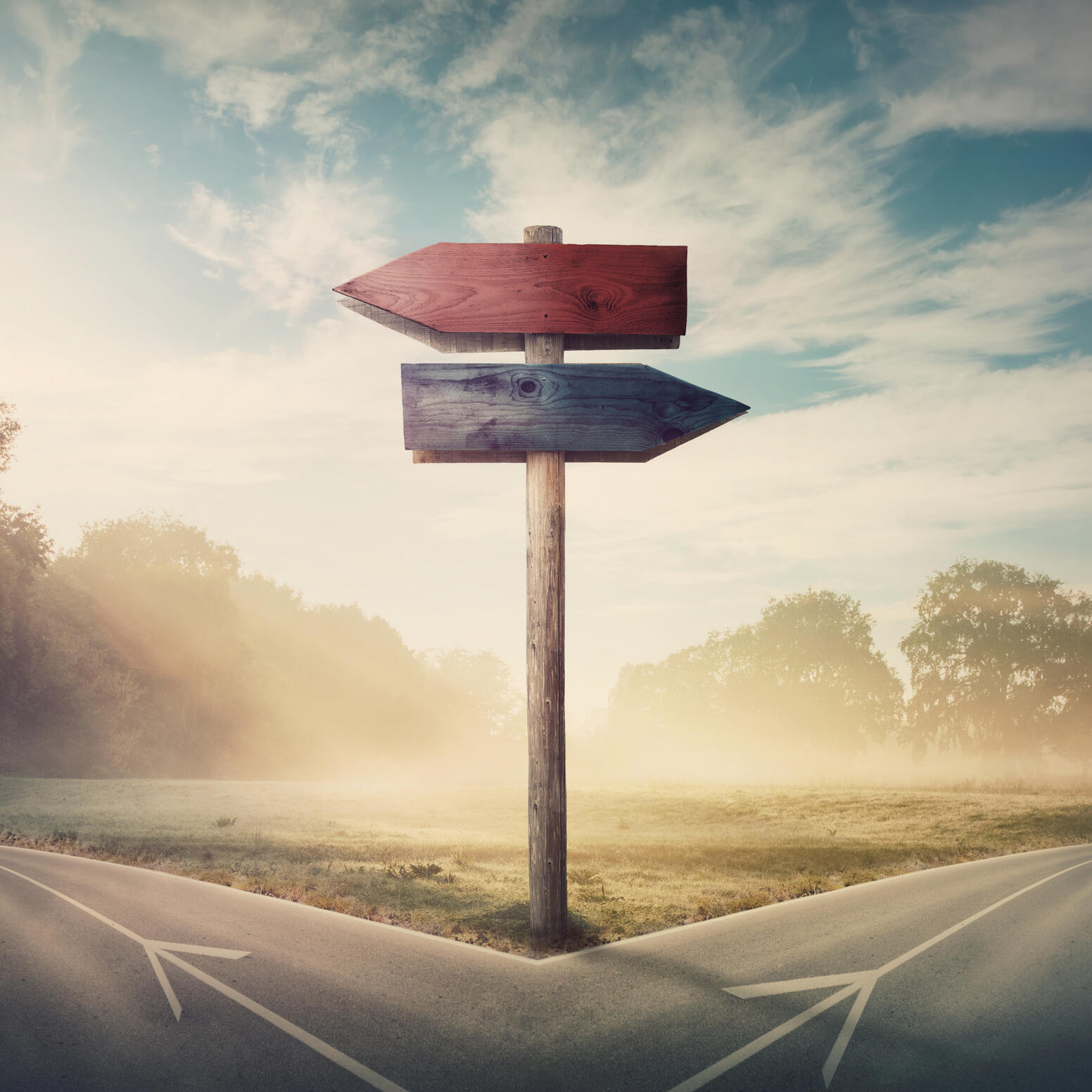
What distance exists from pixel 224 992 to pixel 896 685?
170ft

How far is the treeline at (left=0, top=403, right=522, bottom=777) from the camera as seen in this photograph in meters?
33.1

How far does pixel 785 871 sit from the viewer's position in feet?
46.2

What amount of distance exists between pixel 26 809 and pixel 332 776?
1082 inches

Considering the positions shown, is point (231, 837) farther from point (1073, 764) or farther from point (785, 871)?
point (1073, 764)

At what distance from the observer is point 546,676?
8281 mm

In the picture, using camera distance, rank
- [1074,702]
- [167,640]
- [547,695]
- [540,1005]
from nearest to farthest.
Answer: [540,1005] → [547,695] → [167,640] → [1074,702]

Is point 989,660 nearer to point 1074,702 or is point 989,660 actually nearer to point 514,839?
point 1074,702

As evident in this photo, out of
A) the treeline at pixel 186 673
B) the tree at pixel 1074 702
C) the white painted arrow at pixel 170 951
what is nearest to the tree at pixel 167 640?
the treeline at pixel 186 673

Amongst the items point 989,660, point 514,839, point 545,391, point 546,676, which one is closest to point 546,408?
point 545,391

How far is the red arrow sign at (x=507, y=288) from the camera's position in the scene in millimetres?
8336

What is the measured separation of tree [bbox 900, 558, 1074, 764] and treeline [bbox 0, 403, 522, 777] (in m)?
35.2

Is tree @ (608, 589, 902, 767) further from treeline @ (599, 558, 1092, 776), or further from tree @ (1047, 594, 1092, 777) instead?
tree @ (1047, 594, 1092, 777)

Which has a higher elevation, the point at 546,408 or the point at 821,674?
the point at 546,408

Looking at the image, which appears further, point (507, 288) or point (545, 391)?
point (507, 288)
